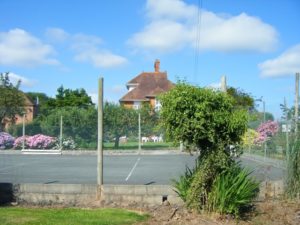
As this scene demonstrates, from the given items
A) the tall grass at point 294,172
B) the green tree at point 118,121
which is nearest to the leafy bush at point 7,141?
the green tree at point 118,121

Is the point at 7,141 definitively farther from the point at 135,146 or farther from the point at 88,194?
the point at 88,194

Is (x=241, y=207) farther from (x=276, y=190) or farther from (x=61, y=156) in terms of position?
(x=61, y=156)

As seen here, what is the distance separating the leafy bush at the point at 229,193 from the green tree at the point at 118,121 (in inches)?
617

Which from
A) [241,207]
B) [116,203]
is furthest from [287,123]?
[116,203]

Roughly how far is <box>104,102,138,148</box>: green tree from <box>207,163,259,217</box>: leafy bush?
617 inches

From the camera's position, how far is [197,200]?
8.35m

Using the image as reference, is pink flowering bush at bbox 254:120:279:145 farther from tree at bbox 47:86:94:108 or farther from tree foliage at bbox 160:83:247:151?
tree at bbox 47:86:94:108

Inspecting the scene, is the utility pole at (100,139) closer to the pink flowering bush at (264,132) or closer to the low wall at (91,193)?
the low wall at (91,193)

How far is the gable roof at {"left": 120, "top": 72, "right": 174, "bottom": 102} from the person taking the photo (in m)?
59.3

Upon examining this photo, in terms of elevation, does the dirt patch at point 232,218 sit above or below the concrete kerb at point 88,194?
below

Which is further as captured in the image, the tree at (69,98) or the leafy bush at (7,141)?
the tree at (69,98)

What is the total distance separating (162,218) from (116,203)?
1.39 meters

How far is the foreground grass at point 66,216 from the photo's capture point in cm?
779

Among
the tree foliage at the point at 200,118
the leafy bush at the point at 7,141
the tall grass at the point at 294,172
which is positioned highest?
the tree foliage at the point at 200,118
